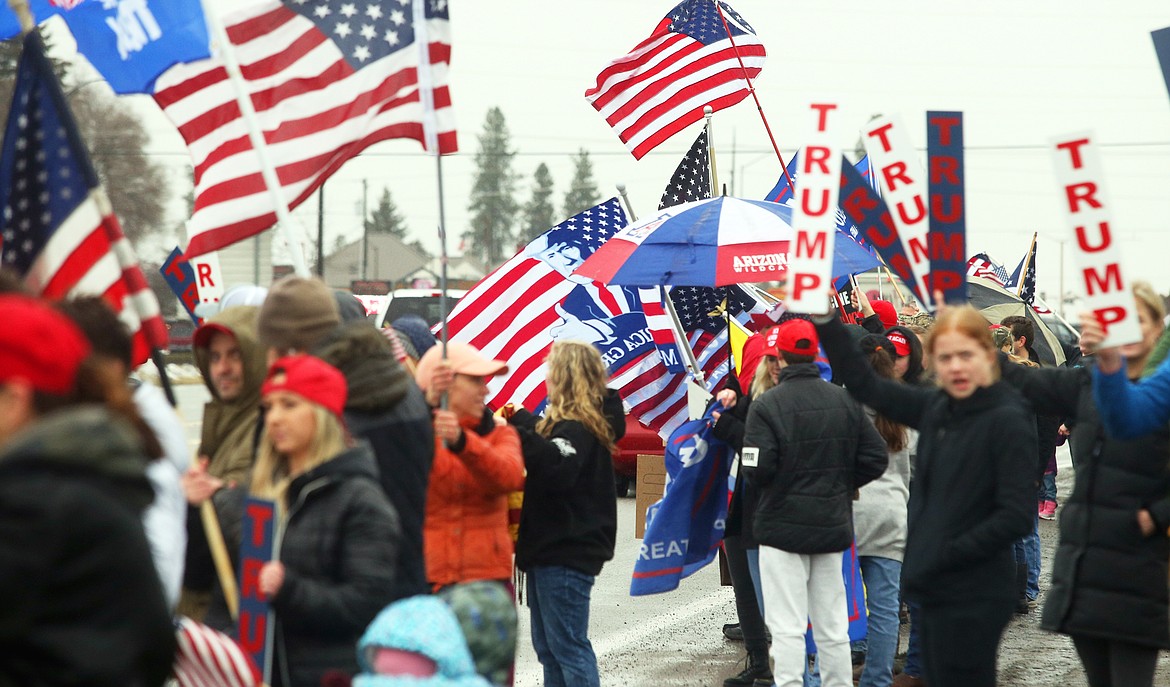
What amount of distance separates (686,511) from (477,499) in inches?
90.7

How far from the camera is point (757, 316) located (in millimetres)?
9852

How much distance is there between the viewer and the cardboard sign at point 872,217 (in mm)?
5719

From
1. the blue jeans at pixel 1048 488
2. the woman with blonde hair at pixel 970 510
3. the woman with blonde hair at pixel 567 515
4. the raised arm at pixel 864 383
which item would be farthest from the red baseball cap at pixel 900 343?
the blue jeans at pixel 1048 488

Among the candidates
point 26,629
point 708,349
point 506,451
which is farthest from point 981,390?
point 708,349

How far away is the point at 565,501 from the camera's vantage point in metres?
6.52

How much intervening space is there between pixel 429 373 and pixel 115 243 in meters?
1.44

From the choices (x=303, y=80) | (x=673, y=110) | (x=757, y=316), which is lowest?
(x=757, y=316)

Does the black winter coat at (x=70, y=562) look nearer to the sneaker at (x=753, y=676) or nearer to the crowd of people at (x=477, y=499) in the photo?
the crowd of people at (x=477, y=499)

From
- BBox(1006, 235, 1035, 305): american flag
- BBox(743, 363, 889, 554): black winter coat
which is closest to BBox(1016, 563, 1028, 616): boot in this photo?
BBox(743, 363, 889, 554): black winter coat

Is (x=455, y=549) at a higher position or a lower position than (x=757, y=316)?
lower

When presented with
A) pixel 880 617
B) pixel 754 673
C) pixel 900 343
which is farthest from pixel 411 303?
pixel 880 617

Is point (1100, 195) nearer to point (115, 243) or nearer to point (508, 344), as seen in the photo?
point (115, 243)

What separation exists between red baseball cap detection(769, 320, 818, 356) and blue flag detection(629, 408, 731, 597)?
991mm

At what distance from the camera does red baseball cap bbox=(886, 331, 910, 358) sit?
8580mm
